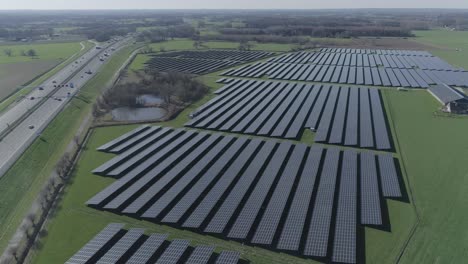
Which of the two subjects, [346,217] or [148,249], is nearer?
Result: [148,249]

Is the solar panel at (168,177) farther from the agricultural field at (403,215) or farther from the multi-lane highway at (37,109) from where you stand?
the multi-lane highway at (37,109)

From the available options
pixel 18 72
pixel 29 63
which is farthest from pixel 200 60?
pixel 29 63

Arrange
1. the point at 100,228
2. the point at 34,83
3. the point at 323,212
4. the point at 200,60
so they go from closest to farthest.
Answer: the point at 100,228
the point at 323,212
the point at 34,83
the point at 200,60

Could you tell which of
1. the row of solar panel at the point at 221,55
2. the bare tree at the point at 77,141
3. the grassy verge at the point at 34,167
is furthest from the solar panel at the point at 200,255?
the row of solar panel at the point at 221,55

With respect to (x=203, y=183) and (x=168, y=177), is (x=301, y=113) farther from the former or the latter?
(x=168, y=177)

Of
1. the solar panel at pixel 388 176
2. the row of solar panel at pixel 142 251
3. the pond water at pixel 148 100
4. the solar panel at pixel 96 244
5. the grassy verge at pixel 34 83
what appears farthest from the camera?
the grassy verge at pixel 34 83

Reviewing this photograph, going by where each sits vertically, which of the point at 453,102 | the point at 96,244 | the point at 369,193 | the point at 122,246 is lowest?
the point at 96,244
